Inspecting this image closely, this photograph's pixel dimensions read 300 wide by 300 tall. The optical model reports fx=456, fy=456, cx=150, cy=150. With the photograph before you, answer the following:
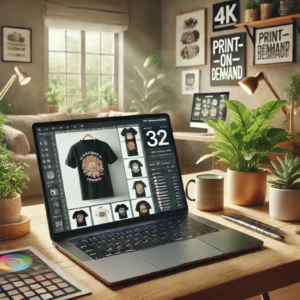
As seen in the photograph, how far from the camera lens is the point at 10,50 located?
5.43 metres

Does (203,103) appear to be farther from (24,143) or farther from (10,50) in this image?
(10,50)

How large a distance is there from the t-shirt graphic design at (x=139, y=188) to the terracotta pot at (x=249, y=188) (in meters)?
0.34

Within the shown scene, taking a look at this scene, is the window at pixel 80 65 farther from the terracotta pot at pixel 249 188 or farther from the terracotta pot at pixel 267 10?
the terracotta pot at pixel 249 188

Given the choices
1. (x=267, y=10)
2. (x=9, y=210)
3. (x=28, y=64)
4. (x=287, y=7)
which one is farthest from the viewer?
(x=28, y=64)

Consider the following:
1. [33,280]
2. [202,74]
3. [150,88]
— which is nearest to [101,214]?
[33,280]

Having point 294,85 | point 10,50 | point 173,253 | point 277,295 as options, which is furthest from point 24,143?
point 173,253

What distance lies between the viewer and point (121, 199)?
43.3 inches

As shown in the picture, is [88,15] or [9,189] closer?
[9,189]

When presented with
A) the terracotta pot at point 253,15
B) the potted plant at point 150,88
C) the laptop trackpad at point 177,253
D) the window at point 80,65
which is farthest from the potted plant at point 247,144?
the window at point 80,65

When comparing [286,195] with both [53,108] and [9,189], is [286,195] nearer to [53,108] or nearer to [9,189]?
[9,189]

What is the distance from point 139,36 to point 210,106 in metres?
1.88

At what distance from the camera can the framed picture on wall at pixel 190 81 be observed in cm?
596

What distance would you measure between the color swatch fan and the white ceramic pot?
61cm

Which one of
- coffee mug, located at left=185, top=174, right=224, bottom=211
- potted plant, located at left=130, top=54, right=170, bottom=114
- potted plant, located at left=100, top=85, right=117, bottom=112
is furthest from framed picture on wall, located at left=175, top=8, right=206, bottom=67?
coffee mug, located at left=185, top=174, right=224, bottom=211
